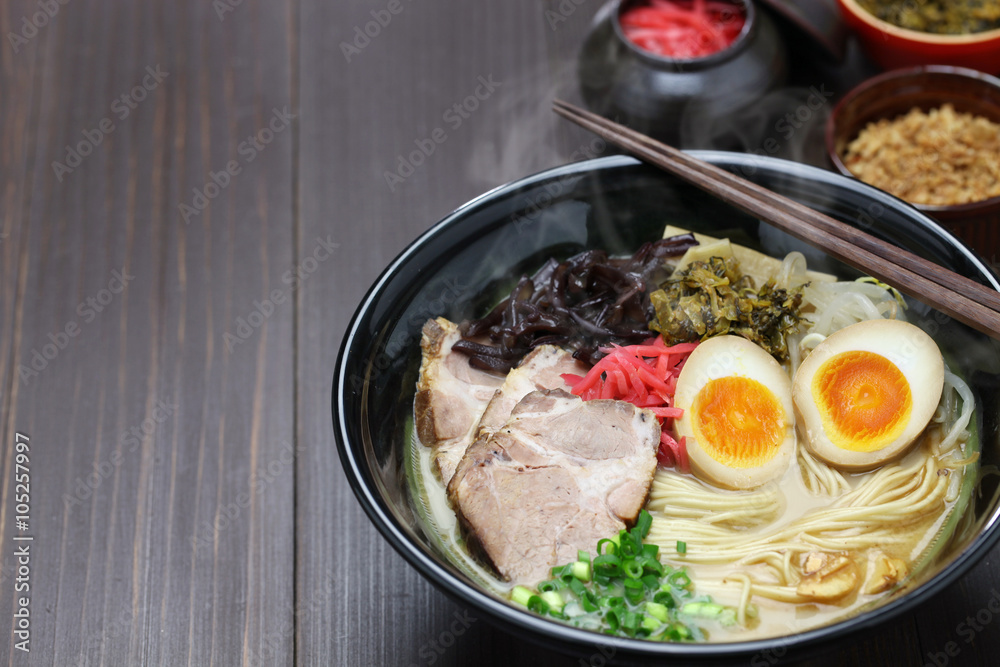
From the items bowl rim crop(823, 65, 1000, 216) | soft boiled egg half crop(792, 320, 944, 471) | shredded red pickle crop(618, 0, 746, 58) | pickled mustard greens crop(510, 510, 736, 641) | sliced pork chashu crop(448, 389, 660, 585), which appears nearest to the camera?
pickled mustard greens crop(510, 510, 736, 641)

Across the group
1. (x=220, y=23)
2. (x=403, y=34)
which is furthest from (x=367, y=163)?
(x=220, y=23)

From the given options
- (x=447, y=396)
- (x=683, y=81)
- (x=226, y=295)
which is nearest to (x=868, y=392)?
(x=447, y=396)

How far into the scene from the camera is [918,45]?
10.7 feet

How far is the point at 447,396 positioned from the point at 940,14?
2.49 meters

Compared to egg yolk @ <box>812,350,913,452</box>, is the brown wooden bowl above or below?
above

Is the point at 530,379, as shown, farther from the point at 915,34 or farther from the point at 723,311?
the point at 915,34

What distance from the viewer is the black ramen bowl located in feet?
5.80

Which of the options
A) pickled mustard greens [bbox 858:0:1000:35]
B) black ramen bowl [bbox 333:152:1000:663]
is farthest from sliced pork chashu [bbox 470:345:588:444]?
pickled mustard greens [bbox 858:0:1000:35]

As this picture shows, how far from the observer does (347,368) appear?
220cm

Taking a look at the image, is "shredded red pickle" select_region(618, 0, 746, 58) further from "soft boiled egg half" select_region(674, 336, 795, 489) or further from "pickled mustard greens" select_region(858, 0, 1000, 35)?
"soft boiled egg half" select_region(674, 336, 795, 489)

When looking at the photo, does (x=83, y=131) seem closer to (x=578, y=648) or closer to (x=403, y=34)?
(x=403, y=34)

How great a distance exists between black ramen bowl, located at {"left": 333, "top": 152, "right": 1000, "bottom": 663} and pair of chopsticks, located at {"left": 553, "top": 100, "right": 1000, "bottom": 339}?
6cm

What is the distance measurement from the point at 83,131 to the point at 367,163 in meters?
1.19

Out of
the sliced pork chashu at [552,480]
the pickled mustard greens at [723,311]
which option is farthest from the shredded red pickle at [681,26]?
the sliced pork chashu at [552,480]
